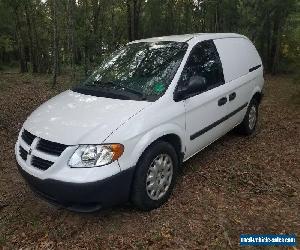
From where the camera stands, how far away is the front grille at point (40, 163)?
12.7ft

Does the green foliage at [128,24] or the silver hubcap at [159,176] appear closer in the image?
the silver hubcap at [159,176]

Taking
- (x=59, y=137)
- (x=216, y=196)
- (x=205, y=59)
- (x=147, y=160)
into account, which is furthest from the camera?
(x=205, y=59)

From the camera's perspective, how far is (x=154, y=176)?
14.3 ft

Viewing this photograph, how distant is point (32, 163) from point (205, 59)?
2.99 m

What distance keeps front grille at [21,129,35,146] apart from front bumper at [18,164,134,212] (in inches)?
16.6

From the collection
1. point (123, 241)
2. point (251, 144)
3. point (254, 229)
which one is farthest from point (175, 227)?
point (251, 144)

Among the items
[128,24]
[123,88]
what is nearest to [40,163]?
[123,88]

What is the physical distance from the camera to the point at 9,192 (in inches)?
202

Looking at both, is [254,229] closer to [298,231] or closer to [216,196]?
[298,231]

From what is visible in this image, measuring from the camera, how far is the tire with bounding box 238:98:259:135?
6.94 meters

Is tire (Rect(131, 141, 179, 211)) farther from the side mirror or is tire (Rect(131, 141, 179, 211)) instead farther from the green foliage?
the green foliage

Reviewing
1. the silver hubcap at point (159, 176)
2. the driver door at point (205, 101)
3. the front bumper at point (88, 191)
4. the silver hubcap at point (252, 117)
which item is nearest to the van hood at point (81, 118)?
the front bumper at point (88, 191)

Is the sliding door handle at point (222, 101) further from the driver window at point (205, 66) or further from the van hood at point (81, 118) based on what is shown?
the van hood at point (81, 118)

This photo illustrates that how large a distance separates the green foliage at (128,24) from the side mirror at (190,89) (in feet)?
20.8
